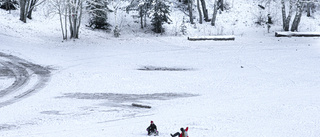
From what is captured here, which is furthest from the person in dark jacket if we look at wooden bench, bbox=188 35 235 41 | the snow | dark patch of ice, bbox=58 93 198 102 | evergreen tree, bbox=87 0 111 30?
evergreen tree, bbox=87 0 111 30

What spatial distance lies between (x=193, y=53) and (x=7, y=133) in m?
22.4

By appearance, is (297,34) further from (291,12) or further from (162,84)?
(162,84)

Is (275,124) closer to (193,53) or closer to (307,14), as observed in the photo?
(193,53)

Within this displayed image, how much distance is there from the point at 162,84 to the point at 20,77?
9348 millimetres

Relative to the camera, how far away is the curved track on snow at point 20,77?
1786 cm

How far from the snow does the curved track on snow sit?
266mm

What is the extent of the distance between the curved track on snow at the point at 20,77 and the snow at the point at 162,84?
10.5 inches

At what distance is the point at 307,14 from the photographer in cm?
4591

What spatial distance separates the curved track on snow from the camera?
17.9m

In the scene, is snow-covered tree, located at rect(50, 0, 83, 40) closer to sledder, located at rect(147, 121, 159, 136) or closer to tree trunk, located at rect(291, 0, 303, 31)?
sledder, located at rect(147, 121, 159, 136)

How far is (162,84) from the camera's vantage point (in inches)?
862

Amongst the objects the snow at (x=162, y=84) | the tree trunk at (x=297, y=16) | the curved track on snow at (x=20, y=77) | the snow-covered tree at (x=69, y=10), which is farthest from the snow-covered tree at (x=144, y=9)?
the curved track on snow at (x=20, y=77)

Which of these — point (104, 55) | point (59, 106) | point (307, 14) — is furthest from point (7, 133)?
point (307, 14)

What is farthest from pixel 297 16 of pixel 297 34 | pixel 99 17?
pixel 99 17
